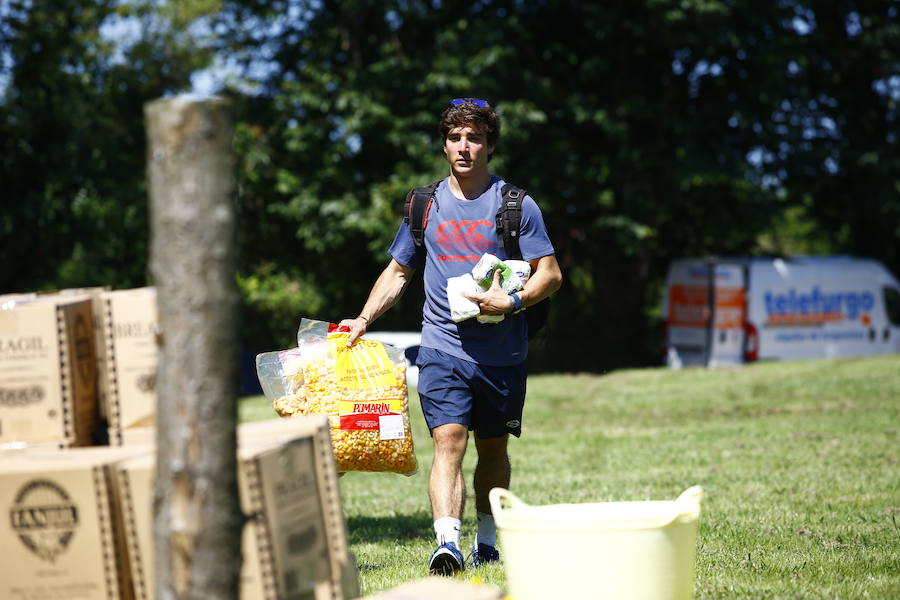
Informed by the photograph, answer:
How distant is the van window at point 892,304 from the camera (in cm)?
2184

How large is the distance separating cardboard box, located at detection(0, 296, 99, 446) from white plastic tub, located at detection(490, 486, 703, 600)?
4.65ft

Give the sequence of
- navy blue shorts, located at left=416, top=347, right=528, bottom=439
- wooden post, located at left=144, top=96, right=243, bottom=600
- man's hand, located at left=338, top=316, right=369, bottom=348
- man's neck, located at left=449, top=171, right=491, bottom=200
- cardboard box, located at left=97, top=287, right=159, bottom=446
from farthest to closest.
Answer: man's neck, located at left=449, top=171, right=491, bottom=200, navy blue shorts, located at left=416, top=347, right=528, bottom=439, man's hand, located at left=338, top=316, right=369, bottom=348, cardboard box, located at left=97, top=287, right=159, bottom=446, wooden post, located at left=144, top=96, right=243, bottom=600

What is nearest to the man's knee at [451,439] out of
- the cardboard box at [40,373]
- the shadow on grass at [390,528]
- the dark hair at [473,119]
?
the dark hair at [473,119]

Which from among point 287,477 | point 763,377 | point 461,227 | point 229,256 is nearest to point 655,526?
point 287,477

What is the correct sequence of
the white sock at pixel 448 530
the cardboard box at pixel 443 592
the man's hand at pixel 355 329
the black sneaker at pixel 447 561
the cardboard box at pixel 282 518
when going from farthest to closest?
the man's hand at pixel 355 329 < the white sock at pixel 448 530 < the black sneaker at pixel 447 561 < the cardboard box at pixel 443 592 < the cardboard box at pixel 282 518

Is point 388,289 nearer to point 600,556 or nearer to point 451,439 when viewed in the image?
point 451,439

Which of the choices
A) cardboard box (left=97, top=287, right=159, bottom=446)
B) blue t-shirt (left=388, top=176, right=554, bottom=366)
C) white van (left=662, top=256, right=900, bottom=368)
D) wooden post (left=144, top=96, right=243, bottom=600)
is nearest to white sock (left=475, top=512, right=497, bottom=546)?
blue t-shirt (left=388, top=176, right=554, bottom=366)

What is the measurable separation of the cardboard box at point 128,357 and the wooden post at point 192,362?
71cm

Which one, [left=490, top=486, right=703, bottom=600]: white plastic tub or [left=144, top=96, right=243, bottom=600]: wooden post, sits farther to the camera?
[left=490, top=486, right=703, bottom=600]: white plastic tub

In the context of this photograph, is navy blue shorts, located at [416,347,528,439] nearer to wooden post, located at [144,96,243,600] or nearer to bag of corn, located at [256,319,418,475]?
bag of corn, located at [256,319,418,475]

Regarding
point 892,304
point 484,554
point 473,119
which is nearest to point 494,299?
point 473,119

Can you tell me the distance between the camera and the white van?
67.8 ft

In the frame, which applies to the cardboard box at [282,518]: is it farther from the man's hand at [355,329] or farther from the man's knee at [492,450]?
the man's knee at [492,450]

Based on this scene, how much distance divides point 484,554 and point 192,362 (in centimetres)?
278
